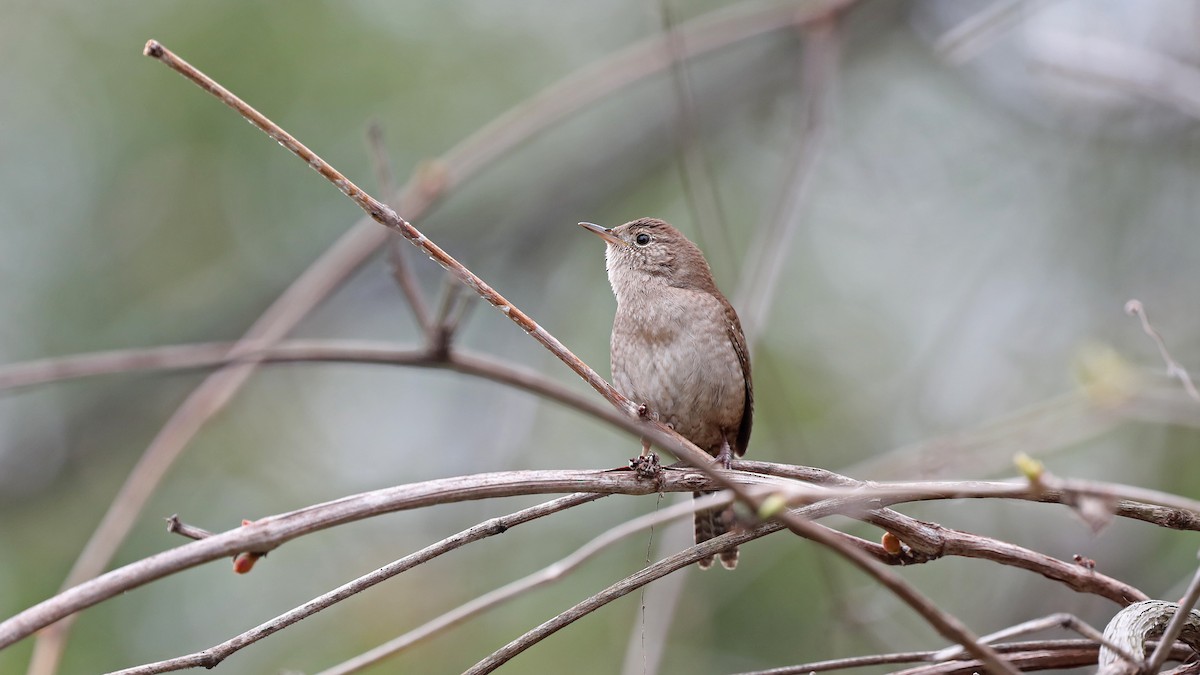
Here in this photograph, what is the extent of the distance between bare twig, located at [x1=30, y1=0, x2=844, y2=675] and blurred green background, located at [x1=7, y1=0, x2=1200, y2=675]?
44 centimetres

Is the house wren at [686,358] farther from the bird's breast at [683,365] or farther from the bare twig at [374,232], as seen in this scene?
the bare twig at [374,232]

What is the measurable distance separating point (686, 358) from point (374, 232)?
1.13m

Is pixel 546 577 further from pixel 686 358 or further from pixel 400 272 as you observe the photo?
pixel 686 358

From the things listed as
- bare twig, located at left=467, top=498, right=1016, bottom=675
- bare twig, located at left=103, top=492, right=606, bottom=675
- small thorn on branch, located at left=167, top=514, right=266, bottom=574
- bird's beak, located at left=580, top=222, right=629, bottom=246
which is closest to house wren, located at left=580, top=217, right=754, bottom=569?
bird's beak, located at left=580, top=222, right=629, bottom=246

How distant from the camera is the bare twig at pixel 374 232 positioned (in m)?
2.90

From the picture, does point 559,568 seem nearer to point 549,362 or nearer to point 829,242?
point 549,362

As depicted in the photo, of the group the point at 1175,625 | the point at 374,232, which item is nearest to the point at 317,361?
the point at 374,232

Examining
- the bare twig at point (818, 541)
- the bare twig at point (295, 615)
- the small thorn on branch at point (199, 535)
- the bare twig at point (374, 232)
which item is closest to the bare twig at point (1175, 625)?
the bare twig at point (818, 541)

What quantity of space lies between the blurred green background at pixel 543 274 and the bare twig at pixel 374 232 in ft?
1.43

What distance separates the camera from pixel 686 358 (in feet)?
12.0

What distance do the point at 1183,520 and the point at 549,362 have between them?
12.6 feet

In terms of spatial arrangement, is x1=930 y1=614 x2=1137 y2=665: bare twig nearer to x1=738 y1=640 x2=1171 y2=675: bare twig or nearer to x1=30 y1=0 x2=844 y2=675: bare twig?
x1=738 y1=640 x2=1171 y2=675: bare twig

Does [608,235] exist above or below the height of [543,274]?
below

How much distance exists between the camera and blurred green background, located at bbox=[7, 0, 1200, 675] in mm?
4934
